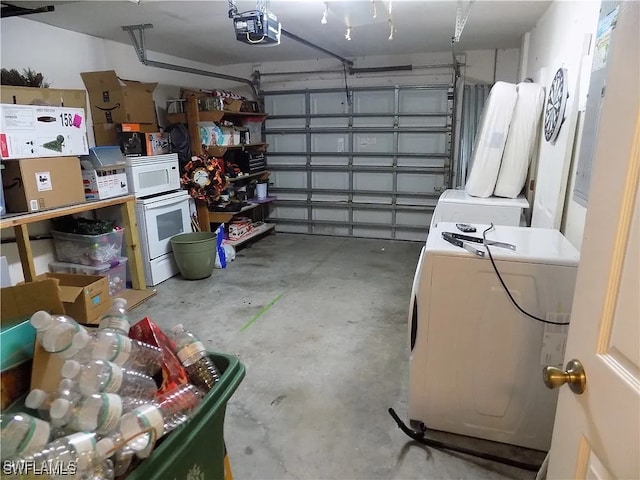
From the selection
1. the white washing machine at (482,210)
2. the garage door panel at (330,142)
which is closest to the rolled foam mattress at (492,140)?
the white washing machine at (482,210)

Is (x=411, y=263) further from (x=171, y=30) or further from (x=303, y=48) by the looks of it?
(x=171, y=30)

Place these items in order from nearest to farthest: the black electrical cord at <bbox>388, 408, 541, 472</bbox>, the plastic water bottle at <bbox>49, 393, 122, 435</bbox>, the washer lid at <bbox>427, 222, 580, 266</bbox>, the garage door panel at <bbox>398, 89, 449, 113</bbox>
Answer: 1. the plastic water bottle at <bbox>49, 393, 122, 435</bbox>
2. the washer lid at <bbox>427, 222, 580, 266</bbox>
3. the black electrical cord at <bbox>388, 408, 541, 472</bbox>
4. the garage door panel at <bbox>398, 89, 449, 113</bbox>

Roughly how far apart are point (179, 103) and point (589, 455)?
4793 mm

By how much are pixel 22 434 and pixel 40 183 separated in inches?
101

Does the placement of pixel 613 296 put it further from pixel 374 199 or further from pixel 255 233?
pixel 374 199

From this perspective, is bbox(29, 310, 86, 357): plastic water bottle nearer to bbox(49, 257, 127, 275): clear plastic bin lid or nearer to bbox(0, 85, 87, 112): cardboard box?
bbox(0, 85, 87, 112): cardboard box

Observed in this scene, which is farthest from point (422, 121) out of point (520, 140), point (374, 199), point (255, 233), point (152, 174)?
point (152, 174)

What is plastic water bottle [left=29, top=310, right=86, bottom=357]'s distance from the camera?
0.88 meters

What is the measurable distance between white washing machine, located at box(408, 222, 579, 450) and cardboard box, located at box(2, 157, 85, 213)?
8.58ft

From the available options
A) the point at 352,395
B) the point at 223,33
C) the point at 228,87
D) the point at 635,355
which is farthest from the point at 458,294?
the point at 228,87

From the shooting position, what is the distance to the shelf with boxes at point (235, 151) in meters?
4.53

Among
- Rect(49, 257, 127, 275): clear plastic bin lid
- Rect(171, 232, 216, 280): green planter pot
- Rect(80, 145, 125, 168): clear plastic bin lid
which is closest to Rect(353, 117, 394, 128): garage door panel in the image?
Rect(171, 232, 216, 280): green planter pot

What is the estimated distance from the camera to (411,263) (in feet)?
15.6

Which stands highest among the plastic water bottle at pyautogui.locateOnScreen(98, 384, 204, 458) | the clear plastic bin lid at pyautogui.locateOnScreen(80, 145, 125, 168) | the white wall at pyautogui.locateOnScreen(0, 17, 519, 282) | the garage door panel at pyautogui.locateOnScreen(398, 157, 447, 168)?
the white wall at pyautogui.locateOnScreen(0, 17, 519, 282)
